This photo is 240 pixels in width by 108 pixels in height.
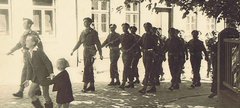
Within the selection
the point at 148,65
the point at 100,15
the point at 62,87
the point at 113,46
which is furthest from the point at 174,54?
the point at 100,15

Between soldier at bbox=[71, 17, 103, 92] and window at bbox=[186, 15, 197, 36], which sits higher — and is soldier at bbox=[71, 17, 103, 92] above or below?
below

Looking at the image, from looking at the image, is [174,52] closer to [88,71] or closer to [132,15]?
[88,71]

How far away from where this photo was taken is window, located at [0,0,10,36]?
17203mm

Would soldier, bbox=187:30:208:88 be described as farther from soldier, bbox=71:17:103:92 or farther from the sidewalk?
soldier, bbox=71:17:103:92

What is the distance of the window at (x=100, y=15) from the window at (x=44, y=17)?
8.21 ft

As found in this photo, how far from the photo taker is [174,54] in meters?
11.9

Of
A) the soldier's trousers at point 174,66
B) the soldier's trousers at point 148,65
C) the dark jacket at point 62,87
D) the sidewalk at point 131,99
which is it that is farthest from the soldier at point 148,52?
the dark jacket at point 62,87

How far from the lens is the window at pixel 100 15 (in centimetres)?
2063

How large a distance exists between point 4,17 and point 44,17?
185cm

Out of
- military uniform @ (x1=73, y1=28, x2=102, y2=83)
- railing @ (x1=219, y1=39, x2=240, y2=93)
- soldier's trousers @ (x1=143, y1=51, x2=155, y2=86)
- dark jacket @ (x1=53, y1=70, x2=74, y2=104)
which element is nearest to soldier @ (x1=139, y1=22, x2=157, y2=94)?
soldier's trousers @ (x1=143, y1=51, x2=155, y2=86)

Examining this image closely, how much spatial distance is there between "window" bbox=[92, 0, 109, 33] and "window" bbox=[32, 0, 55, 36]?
2503 mm

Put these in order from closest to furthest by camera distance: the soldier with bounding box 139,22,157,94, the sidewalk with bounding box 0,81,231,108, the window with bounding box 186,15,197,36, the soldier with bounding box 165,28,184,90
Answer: the sidewalk with bounding box 0,81,231,108, the soldier with bounding box 139,22,157,94, the soldier with bounding box 165,28,184,90, the window with bounding box 186,15,197,36

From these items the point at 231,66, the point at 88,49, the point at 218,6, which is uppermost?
the point at 218,6

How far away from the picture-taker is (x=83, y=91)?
1152cm
